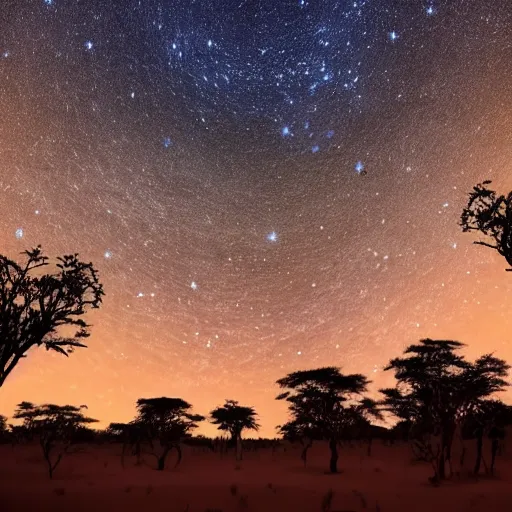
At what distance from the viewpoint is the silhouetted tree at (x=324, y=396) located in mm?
37688

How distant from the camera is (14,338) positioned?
1764 cm

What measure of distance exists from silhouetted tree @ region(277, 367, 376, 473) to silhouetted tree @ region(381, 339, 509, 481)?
12.7 ft

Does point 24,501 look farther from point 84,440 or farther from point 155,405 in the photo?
point 84,440

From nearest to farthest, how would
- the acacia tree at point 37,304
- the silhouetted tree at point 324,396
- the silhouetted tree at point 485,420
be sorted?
the acacia tree at point 37,304
the silhouetted tree at point 485,420
the silhouetted tree at point 324,396

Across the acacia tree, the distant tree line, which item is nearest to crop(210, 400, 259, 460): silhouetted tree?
the distant tree line

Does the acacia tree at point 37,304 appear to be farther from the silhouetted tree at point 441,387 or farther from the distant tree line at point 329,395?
the silhouetted tree at point 441,387

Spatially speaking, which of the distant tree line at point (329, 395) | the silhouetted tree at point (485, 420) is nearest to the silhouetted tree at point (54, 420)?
the distant tree line at point (329, 395)

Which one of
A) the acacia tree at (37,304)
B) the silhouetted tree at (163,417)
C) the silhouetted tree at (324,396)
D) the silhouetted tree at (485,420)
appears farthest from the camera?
the silhouetted tree at (163,417)

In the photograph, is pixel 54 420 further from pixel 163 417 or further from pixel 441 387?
pixel 441 387

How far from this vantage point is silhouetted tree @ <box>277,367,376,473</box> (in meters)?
37.7

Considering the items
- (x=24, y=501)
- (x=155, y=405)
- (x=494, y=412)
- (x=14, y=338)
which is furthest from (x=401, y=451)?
(x=14, y=338)

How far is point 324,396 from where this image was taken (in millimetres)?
38438

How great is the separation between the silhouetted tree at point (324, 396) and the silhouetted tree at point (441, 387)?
152 inches

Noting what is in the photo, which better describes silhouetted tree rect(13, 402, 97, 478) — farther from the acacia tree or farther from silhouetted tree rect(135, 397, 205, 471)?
the acacia tree
